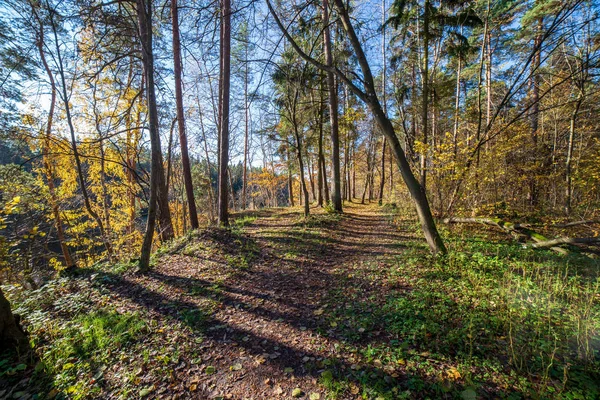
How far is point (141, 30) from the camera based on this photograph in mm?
4402

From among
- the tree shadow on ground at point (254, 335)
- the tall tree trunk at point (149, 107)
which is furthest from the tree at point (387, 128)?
the tree shadow on ground at point (254, 335)

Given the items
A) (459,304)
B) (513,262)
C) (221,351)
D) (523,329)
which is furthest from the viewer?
(513,262)

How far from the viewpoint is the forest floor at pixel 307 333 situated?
204cm

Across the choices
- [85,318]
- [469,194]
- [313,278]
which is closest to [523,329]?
[313,278]

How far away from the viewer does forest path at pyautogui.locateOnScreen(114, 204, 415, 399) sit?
2.29 metres

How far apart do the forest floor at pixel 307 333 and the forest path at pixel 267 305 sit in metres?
0.02

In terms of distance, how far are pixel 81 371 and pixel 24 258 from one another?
20.8 ft

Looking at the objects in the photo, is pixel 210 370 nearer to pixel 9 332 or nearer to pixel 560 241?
pixel 9 332

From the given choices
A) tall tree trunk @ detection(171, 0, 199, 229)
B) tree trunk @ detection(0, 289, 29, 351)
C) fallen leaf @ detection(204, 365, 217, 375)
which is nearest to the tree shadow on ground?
fallen leaf @ detection(204, 365, 217, 375)

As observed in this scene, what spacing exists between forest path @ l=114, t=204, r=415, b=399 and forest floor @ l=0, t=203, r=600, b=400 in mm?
21

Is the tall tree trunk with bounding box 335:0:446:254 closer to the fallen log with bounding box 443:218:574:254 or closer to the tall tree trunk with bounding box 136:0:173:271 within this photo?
the fallen log with bounding box 443:218:574:254

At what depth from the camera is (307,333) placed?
2.88 meters

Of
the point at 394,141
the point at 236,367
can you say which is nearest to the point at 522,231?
the point at 394,141

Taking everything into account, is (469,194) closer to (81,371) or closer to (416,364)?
(416,364)
